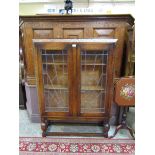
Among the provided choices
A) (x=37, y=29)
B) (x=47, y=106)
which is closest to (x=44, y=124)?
(x=47, y=106)

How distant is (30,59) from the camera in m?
2.30

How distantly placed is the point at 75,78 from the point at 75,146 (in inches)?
31.1

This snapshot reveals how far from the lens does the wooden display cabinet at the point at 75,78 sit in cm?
185

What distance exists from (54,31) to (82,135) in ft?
4.39

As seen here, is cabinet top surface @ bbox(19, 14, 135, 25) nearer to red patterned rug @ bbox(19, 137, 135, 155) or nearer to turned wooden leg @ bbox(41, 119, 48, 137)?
turned wooden leg @ bbox(41, 119, 48, 137)

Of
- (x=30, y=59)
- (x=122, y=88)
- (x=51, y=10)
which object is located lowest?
(x=122, y=88)

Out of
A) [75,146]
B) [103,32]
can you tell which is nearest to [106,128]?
[75,146]

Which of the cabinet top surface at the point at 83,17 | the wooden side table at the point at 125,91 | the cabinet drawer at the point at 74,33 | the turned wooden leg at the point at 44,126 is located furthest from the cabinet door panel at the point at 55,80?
the wooden side table at the point at 125,91


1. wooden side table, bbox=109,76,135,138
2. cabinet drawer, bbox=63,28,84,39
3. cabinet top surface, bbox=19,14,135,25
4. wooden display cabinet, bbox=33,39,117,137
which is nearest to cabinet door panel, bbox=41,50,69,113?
wooden display cabinet, bbox=33,39,117,137

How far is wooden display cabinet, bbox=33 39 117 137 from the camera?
1.85m

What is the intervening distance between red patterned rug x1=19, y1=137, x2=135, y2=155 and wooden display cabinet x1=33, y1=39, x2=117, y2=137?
14 centimetres

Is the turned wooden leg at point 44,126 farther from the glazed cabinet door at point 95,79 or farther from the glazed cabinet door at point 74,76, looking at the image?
the glazed cabinet door at point 95,79

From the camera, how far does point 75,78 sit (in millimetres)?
1958

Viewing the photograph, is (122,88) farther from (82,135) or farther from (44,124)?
(44,124)
